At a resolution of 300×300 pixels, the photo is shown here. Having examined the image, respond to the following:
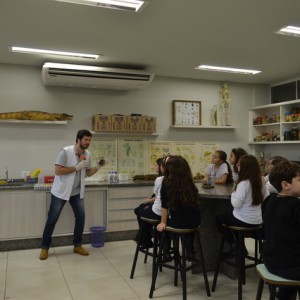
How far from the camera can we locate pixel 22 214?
4.42m

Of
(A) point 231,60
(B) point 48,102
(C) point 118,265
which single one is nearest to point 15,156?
(B) point 48,102

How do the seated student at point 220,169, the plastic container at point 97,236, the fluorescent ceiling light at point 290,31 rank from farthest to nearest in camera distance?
the plastic container at point 97,236 → the seated student at point 220,169 → the fluorescent ceiling light at point 290,31

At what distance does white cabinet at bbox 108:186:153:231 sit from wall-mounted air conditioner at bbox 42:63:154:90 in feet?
5.29

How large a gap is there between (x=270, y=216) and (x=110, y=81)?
3533mm

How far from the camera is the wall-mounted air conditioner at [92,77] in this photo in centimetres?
464

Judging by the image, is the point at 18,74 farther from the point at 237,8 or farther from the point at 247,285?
the point at 247,285

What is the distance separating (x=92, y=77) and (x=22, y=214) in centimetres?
217

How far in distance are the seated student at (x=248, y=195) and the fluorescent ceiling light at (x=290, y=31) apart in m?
1.67

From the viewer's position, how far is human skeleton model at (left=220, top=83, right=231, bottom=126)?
20.2 feet

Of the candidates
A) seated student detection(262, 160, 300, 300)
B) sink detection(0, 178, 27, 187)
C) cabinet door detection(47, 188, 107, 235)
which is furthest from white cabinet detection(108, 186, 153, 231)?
seated student detection(262, 160, 300, 300)

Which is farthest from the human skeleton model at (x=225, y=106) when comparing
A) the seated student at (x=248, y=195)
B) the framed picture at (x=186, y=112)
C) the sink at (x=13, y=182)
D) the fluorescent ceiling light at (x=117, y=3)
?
the sink at (x=13, y=182)

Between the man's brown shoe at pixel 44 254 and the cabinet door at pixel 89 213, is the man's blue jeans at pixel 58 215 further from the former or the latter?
the cabinet door at pixel 89 213

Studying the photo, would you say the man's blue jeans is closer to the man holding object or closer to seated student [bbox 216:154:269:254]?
the man holding object

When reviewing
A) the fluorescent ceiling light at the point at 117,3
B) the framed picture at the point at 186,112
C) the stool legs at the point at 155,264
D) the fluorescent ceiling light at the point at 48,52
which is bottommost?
the stool legs at the point at 155,264
